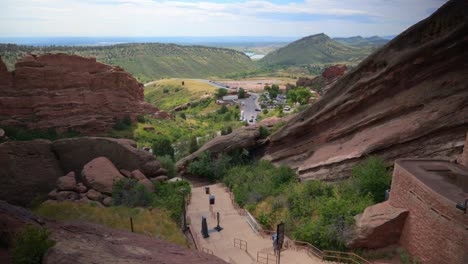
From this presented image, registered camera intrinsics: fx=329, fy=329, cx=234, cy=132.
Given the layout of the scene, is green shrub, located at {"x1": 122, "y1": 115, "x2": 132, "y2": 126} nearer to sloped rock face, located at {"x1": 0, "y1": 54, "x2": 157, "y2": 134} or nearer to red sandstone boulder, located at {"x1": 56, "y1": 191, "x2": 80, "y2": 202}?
sloped rock face, located at {"x1": 0, "y1": 54, "x2": 157, "y2": 134}

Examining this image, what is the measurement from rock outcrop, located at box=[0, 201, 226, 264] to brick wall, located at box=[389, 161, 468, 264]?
25.6 ft

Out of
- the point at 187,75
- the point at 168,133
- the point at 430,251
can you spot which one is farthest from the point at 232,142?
the point at 187,75

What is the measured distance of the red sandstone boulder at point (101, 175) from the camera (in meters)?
21.0

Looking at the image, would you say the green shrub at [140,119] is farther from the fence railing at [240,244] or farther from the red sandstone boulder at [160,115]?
the fence railing at [240,244]

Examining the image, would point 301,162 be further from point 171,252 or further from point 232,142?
point 171,252

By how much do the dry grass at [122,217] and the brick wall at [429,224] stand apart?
988cm

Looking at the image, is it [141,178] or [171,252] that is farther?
[141,178]

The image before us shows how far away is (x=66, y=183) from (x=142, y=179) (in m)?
4.80

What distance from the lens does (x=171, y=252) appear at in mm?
10172

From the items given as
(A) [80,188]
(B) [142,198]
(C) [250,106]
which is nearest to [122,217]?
(B) [142,198]

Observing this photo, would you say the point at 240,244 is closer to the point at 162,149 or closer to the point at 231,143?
the point at 231,143

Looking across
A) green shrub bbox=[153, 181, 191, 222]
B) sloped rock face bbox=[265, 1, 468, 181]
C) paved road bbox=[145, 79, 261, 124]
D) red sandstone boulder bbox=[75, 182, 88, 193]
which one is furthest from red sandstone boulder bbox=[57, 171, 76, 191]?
paved road bbox=[145, 79, 261, 124]

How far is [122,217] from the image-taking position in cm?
1719

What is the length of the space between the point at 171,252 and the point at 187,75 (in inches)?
6942
